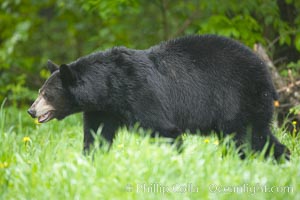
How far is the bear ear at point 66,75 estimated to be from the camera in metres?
4.77

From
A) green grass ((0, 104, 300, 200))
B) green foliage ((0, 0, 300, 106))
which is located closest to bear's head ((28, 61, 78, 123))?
green grass ((0, 104, 300, 200))

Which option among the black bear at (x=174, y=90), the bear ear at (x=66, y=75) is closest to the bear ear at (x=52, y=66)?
the black bear at (x=174, y=90)

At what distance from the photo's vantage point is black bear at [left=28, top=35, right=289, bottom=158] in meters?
4.88

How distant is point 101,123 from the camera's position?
5.09 metres

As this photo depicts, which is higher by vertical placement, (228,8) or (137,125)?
(228,8)

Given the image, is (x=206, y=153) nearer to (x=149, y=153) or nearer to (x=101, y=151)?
(x=149, y=153)

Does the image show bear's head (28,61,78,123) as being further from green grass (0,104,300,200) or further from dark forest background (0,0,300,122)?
dark forest background (0,0,300,122)

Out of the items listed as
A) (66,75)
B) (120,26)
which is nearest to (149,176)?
(66,75)

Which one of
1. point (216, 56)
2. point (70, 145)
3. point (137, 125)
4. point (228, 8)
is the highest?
point (228, 8)

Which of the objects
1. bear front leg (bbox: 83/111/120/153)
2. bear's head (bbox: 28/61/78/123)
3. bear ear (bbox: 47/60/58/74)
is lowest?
bear front leg (bbox: 83/111/120/153)

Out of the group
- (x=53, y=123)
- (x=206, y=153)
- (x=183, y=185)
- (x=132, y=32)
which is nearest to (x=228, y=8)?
(x=132, y=32)

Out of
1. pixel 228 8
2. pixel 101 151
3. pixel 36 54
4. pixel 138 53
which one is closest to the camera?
pixel 101 151

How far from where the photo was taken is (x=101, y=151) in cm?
457

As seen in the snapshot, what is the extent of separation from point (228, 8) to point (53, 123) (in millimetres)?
3176
